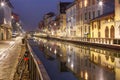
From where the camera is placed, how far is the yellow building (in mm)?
57234

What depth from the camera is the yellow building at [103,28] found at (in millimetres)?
57234

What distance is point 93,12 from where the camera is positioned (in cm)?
7875

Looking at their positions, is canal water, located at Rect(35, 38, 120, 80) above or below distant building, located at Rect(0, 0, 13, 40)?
below

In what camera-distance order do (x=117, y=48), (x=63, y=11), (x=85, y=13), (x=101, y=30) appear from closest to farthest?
(x=117, y=48) → (x=101, y=30) → (x=85, y=13) → (x=63, y=11)

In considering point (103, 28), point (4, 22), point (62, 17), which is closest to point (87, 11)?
point (103, 28)

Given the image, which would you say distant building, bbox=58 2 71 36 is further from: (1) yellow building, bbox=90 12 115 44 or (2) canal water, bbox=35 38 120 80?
(2) canal water, bbox=35 38 120 80

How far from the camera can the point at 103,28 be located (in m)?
62.6

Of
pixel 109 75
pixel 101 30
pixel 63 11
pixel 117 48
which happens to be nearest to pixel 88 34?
pixel 101 30

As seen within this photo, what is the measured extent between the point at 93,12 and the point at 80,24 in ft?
41.5

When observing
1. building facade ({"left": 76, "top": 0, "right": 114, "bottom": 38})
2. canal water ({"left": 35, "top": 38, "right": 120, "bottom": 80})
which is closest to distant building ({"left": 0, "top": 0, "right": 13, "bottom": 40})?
building facade ({"left": 76, "top": 0, "right": 114, "bottom": 38})

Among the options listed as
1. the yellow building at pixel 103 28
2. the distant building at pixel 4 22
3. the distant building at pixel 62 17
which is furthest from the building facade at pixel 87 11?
the distant building at pixel 62 17

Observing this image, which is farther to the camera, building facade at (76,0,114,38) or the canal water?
building facade at (76,0,114,38)

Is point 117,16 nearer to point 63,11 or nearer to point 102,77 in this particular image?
point 102,77

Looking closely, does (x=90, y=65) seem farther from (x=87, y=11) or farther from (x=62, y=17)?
(x=62, y=17)
